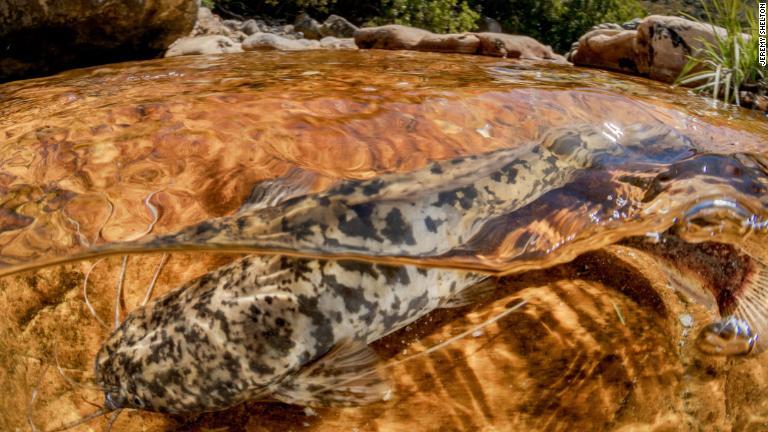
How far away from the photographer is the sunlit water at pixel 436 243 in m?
2.71

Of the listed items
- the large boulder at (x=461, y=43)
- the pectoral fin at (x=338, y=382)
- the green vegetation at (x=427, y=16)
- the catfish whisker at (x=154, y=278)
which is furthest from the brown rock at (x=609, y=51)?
the catfish whisker at (x=154, y=278)

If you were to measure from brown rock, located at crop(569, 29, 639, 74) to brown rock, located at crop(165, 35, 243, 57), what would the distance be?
398 cm

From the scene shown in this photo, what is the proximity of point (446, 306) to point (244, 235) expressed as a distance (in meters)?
1.05

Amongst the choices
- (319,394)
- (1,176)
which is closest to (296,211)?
(319,394)

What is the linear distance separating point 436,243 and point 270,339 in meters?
0.82

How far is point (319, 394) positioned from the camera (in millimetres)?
2627

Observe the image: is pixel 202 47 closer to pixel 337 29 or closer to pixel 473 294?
pixel 337 29

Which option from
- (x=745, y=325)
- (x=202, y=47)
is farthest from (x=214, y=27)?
(x=745, y=325)

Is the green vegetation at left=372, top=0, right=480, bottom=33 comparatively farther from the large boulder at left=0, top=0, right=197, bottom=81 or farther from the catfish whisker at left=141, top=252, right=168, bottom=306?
the catfish whisker at left=141, top=252, right=168, bottom=306

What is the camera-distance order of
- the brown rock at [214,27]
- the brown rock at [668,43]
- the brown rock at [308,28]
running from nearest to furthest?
the brown rock at [668,43] < the brown rock at [214,27] < the brown rock at [308,28]

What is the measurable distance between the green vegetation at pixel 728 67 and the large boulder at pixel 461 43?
1663 millimetres

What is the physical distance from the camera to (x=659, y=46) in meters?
6.54

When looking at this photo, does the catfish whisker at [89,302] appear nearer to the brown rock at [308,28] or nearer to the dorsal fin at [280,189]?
the dorsal fin at [280,189]

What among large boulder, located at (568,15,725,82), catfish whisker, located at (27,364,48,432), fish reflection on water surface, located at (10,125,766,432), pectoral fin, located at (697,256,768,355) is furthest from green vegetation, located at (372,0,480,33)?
catfish whisker, located at (27,364,48,432)
